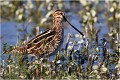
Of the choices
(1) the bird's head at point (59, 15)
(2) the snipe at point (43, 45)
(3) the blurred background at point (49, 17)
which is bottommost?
(2) the snipe at point (43, 45)

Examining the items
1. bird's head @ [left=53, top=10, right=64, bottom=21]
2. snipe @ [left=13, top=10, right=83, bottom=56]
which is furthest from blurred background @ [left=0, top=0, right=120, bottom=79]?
snipe @ [left=13, top=10, right=83, bottom=56]

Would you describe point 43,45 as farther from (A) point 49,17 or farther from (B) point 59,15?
(A) point 49,17

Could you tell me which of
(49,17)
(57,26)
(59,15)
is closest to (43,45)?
(57,26)

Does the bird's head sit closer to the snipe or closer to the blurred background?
the snipe

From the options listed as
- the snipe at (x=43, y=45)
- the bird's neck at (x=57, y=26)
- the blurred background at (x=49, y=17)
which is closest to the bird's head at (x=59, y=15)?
the bird's neck at (x=57, y=26)

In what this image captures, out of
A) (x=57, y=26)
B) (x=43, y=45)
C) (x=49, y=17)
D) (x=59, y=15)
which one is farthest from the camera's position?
(x=49, y=17)

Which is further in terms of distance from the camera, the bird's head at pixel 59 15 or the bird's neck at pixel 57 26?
the bird's head at pixel 59 15

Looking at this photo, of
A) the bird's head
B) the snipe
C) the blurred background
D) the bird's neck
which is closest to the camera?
the snipe

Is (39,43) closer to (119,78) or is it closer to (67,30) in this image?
(119,78)

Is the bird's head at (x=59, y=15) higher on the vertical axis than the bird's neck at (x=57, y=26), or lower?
higher

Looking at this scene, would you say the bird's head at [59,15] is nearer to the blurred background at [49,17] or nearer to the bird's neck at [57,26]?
the bird's neck at [57,26]

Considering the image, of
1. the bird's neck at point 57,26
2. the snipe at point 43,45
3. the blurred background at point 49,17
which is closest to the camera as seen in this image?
the snipe at point 43,45

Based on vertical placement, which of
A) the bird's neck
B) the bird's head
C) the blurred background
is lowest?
the bird's neck

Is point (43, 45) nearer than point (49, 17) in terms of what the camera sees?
Yes
